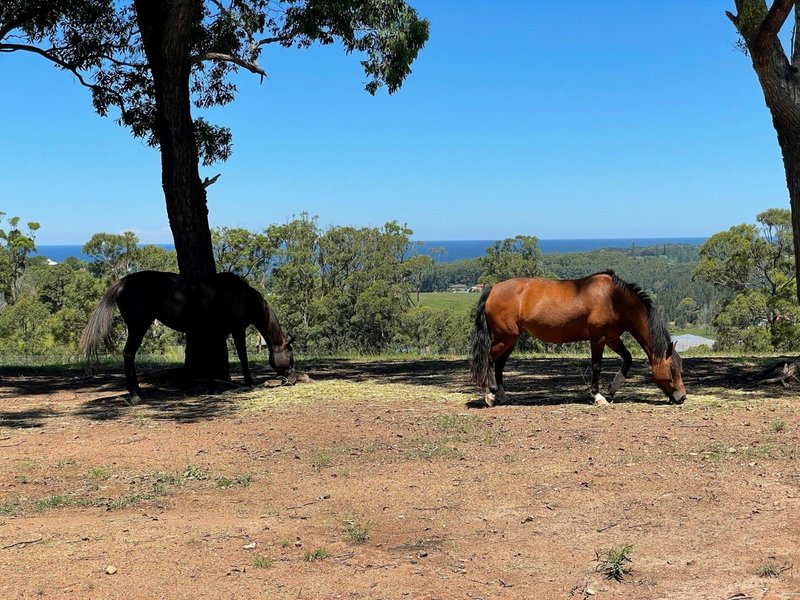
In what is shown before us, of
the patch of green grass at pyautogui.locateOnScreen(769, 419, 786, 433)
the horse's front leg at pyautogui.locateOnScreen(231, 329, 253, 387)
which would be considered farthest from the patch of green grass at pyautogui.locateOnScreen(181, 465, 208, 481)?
the patch of green grass at pyautogui.locateOnScreen(769, 419, 786, 433)

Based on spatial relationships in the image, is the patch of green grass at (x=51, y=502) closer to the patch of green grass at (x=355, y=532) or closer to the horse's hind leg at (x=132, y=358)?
the patch of green grass at (x=355, y=532)

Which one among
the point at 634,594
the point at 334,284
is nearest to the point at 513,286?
the point at 634,594

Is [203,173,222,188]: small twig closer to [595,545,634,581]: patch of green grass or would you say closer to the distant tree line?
[595,545,634,581]: patch of green grass

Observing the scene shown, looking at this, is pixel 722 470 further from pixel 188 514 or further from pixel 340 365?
pixel 340 365

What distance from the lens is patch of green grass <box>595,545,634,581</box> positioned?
3.99 metres

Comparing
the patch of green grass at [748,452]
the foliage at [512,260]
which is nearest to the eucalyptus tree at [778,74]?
the patch of green grass at [748,452]

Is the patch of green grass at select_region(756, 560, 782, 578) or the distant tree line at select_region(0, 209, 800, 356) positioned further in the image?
the distant tree line at select_region(0, 209, 800, 356)

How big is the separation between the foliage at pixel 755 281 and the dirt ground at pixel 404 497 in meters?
24.6

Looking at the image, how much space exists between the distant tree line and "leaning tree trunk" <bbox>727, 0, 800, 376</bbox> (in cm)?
2323

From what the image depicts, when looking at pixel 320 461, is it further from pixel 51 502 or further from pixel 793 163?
pixel 793 163

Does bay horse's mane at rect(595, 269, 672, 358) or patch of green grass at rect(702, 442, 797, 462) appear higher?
bay horse's mane at rect(595, 269, 672, 358)

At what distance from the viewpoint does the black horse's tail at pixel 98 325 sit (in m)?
9.66

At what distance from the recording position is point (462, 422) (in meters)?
8.01

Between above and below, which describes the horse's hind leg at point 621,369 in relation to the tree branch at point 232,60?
below
